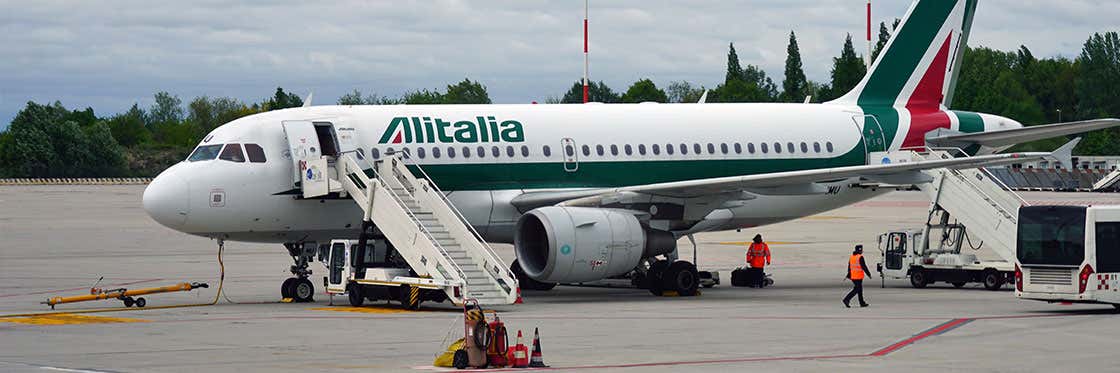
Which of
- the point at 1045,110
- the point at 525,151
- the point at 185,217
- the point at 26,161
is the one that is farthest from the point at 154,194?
the point at 26,161

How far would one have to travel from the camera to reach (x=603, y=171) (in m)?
34.8

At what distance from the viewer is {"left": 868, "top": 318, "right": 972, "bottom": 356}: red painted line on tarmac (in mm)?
22281

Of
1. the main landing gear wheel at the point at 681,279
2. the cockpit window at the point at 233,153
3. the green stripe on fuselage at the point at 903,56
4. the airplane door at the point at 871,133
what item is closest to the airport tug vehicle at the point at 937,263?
the airplane door at the point at 871,133

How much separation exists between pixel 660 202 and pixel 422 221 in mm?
5319

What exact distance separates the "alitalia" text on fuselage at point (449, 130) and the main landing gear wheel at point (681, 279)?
4.12 metres

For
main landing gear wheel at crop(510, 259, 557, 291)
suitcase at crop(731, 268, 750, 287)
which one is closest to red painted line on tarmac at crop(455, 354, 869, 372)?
main landing gear wheel at crop(510, 259, 557, 291)

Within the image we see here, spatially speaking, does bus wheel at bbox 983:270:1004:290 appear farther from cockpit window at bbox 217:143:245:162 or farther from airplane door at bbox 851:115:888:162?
cockpit window at bbox 217:143:245:162

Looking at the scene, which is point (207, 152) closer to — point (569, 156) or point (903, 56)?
point (569, 156)

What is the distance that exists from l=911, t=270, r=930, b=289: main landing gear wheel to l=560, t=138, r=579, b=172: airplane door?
817 centimetres

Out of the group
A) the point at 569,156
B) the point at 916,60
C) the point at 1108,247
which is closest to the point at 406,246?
the point at 569,156

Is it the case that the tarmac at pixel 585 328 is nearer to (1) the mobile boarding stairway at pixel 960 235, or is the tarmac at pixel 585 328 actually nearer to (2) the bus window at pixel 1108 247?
(1) the mobile boarding stairway at pixel 960 235

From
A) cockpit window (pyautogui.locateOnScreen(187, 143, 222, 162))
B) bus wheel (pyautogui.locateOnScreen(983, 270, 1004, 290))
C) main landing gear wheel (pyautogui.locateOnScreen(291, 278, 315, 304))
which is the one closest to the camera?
cockpit window (pyautogui.locateOnScreen(187, 143, 222, 162))

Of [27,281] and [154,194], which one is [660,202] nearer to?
[154,194]

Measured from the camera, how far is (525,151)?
33938 millimetres
